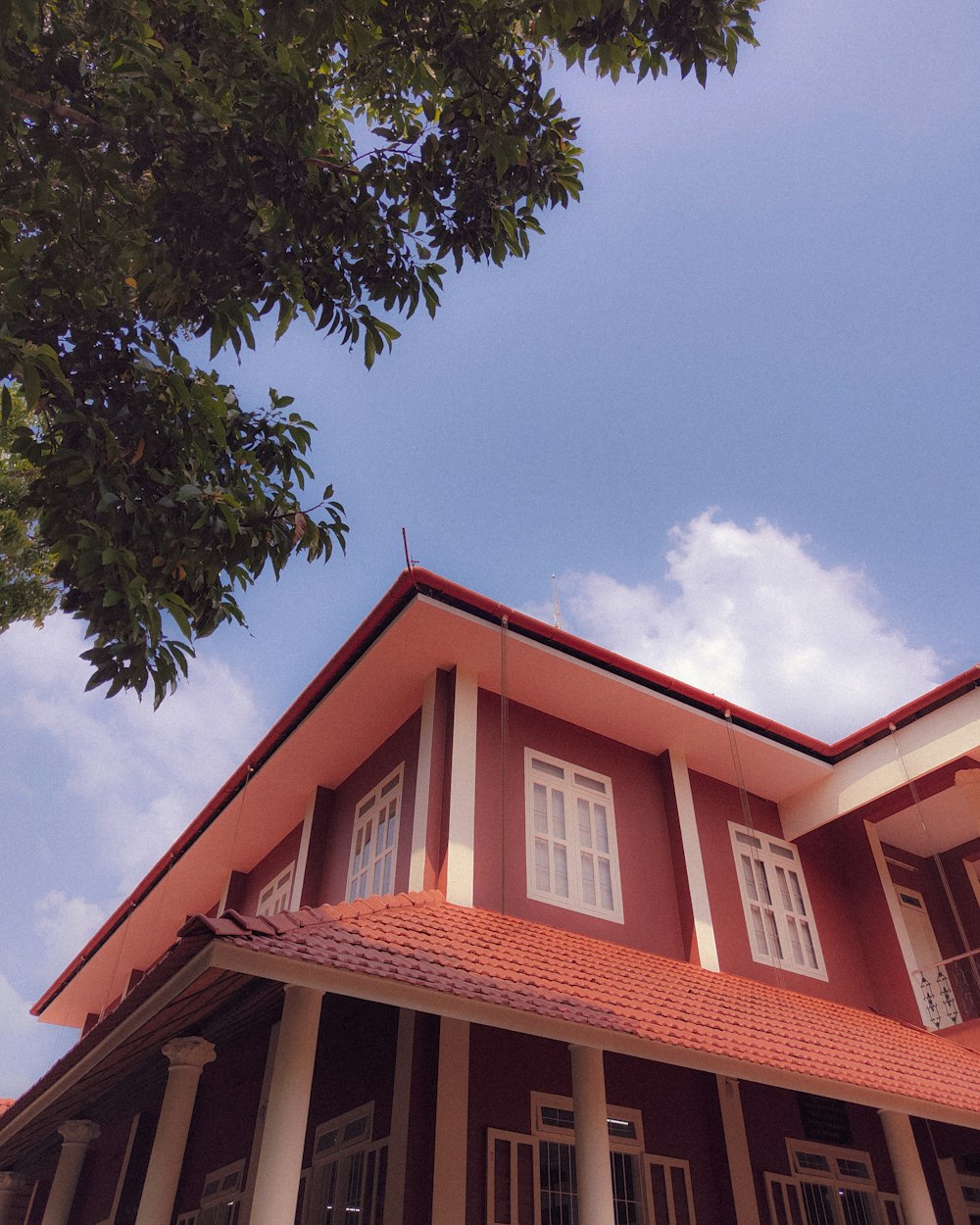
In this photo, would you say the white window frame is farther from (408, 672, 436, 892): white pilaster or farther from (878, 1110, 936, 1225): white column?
(878, 1110, 936, 1225): white column

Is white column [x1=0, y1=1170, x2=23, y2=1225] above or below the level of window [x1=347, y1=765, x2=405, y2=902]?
below

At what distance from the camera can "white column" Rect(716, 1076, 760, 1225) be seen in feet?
23.2

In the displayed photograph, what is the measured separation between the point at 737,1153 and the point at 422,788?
392cm

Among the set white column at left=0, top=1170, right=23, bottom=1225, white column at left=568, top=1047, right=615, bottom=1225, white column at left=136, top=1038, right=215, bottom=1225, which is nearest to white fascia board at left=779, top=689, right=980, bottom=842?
white column at left=568, top=1047, right=615, bottom=1225

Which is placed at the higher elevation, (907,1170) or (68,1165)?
(68,1165)

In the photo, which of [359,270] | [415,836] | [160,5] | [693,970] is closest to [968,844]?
[693,970]

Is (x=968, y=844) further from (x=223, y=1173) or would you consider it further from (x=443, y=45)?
(x=443, y=45)

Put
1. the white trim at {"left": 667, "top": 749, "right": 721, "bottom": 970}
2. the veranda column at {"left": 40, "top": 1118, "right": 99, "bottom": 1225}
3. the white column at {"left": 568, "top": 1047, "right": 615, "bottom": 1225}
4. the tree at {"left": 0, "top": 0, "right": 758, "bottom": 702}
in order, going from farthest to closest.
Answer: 1. the veranda column at {"left": 40, "top": 1118, "right": 99, "bottom": 1225}
2. the white trim at {"left": 667, "top": 749, "right": 721, "bottom": 970}
3. the white column at {"left": 568, "top": 1047, "right": 615, "bottom": 1225}
4. the tree at {"left": 0, "top": 0, "right": 758, "bottom": 702}

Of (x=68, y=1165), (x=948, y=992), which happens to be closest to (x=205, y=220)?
(x=68, y=1165)

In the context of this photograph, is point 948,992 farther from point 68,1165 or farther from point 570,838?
point 68,1165

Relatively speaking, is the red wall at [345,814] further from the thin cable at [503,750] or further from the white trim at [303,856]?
the thin cable at [503,750]

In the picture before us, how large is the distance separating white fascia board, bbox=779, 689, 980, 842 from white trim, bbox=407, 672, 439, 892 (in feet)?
15.8

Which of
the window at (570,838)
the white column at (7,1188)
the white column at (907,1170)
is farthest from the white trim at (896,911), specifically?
the white column at (7,1188)

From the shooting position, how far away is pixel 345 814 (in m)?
9.77
